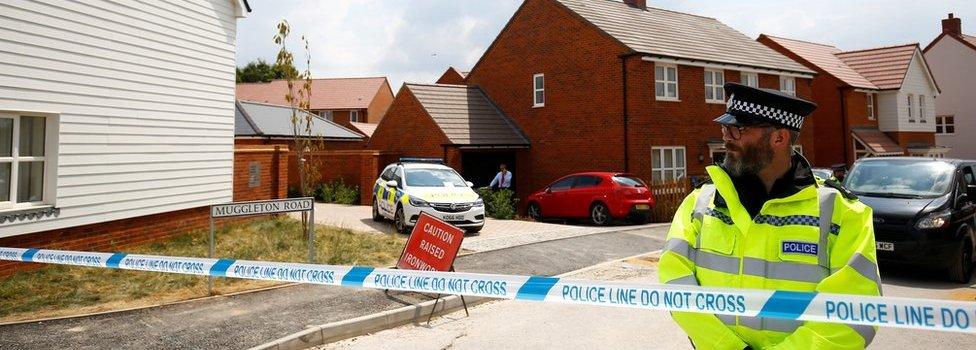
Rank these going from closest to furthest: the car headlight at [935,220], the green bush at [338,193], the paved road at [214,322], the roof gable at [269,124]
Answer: the paved road at [214,322], the car headlight at [935,220], the green bush at [338,193], the roof gable at [269,124]

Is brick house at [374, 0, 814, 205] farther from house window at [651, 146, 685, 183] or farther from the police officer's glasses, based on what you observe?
the police officer's glasses

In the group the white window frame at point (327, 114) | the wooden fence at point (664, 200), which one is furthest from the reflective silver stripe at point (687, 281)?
the white window frame at point (327, 114)

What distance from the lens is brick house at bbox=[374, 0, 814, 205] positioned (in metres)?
19.1

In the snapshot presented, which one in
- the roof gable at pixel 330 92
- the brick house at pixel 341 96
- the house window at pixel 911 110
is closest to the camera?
the house window at pixel 911 110

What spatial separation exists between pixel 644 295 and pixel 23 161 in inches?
342

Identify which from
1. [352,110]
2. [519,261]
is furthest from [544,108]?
[352,110]

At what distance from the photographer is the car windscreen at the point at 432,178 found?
13.5 meters

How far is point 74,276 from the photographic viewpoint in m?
7.68

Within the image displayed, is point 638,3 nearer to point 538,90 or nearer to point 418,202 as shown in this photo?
point 538,90

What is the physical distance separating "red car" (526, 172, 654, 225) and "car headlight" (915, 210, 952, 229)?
7.65m

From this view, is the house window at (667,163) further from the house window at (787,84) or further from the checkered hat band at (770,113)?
the checkered hat band at (770,113)

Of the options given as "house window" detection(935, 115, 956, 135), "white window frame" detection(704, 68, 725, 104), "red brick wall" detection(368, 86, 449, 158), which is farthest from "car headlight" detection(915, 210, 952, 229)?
"house window" detection(935, 115, 956, 135)

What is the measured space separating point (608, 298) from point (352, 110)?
48.5 metres

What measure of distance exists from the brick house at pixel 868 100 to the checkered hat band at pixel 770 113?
28.2 metres
